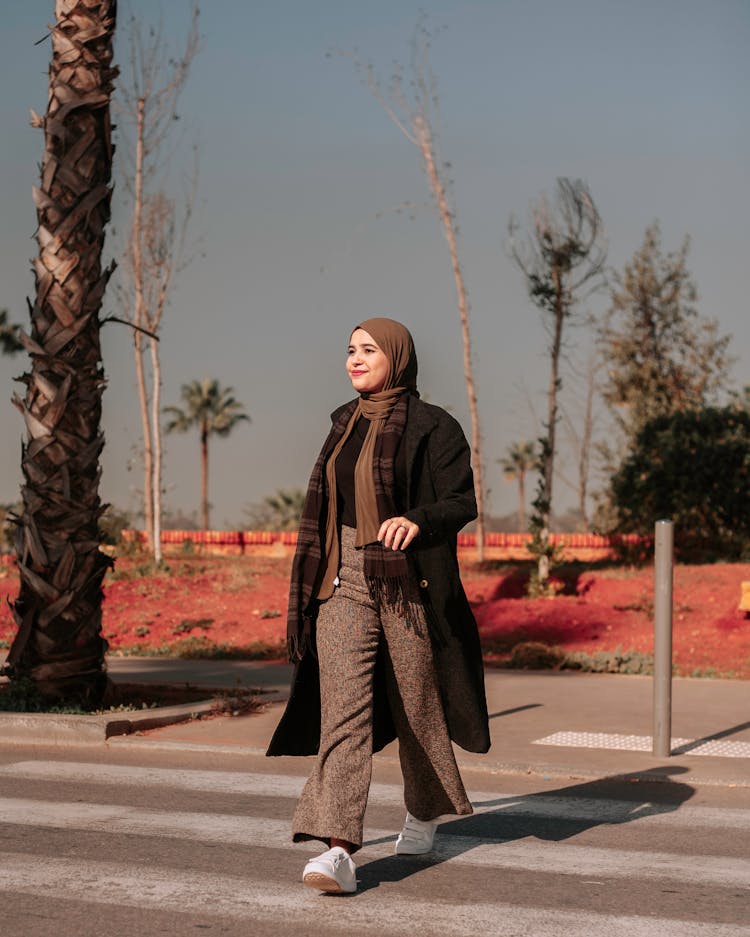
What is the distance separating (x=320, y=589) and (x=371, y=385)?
0.80m

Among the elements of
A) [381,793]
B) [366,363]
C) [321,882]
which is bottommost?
[381,793]

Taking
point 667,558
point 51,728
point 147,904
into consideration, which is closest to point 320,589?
point 147,904

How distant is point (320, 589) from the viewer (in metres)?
5.33

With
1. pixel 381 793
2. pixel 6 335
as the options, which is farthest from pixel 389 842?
pixel 6 335

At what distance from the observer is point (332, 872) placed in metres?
5.04

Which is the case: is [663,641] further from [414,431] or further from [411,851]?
[414,431]

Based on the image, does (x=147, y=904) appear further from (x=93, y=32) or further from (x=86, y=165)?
(x=93, y=32)

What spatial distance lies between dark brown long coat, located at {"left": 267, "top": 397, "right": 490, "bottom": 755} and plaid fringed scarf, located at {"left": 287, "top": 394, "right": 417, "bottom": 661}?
7 centimetres

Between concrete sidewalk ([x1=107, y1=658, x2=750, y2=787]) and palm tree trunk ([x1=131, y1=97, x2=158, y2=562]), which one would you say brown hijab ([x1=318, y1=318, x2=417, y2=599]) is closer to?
concrete sidewalk ([x1=107, y1=658, x2=750, y2=787])

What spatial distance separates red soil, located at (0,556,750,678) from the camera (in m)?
16.8

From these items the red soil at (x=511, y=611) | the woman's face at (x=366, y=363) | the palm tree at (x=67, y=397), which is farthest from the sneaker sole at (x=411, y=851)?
the red soil at (x=511, y=611)

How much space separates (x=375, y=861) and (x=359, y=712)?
0.88 metres

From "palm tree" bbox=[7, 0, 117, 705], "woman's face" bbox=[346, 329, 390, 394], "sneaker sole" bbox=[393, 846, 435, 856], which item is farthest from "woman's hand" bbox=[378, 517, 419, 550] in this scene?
"palm tree" bbox=[7, 0, 117, 705]

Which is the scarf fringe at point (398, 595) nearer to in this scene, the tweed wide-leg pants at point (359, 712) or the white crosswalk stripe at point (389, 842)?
the tweed wide-leg pants at point (359, 712)
